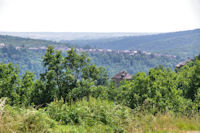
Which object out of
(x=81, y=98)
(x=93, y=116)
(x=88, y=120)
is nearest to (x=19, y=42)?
(x=81, y=98)

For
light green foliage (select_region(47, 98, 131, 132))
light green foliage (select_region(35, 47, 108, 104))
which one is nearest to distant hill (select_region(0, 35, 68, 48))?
light green foliage (select_region(35, 47, 108, 104))

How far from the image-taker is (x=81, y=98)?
447 inches

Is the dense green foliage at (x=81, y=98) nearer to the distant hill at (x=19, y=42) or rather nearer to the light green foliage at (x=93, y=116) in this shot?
the light green foliage at (x=93, y=116)

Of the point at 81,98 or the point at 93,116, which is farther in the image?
the point at 81,98

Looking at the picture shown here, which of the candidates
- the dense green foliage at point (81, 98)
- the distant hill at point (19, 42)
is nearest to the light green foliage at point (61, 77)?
the dense green foliage at point (81, 98)

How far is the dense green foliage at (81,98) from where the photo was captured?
4.99 meters

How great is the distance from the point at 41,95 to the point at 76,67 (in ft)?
14.8

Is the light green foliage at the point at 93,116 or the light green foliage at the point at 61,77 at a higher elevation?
the light green foliage at the point at 93,116

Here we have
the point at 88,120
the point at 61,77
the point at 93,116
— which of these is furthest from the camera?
the point at 61,77

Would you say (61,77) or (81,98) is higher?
(81,98)

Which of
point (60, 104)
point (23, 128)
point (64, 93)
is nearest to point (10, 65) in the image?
point (64, 93)

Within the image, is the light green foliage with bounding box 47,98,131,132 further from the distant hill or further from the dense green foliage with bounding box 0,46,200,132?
the distant hill

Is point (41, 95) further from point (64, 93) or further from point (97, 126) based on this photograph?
point (97, 126)

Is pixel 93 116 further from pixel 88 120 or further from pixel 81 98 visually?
pixel 81 98
